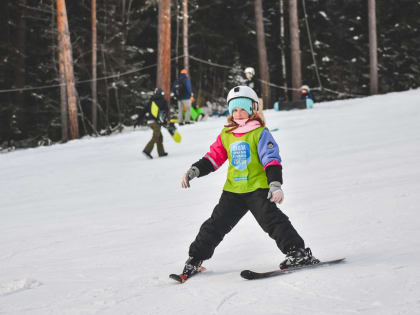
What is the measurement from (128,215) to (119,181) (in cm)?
282

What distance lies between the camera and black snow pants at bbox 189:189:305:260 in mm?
3100

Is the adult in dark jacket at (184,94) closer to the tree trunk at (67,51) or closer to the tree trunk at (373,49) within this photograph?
the tree trunk at (67,51)

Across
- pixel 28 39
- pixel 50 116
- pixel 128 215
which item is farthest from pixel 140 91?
pixel 128 215

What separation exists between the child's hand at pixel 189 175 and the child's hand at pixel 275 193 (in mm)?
609

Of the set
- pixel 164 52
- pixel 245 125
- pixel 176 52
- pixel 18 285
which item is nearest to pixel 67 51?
pixel 164 52

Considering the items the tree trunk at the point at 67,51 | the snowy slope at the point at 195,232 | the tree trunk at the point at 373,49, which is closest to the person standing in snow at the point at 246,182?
the snowy slope at the point at 195,232

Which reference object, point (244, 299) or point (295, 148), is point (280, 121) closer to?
point (295, 148)

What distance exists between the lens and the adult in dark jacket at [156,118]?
10.8m

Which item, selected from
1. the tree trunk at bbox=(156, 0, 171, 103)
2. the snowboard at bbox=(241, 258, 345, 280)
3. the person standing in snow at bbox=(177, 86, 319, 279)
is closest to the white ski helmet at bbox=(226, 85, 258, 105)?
the person standing in snow at bbox=(177, 86, 319, 279)

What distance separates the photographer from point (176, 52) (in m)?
26.8

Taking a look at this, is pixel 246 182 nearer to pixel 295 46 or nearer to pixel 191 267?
pixel 191 267

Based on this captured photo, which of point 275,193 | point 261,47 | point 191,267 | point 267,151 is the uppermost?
point 261,47

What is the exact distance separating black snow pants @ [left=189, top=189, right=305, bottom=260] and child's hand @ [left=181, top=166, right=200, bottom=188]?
26 cm

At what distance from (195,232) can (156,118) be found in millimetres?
6392
